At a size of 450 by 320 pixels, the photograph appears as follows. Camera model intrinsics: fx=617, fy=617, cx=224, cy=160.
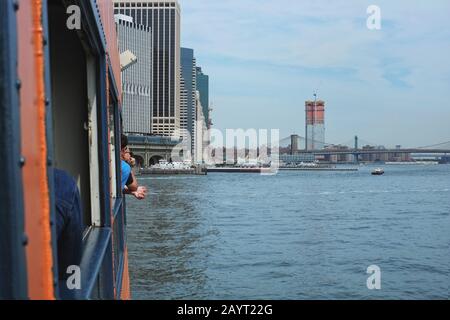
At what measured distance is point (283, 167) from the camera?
6885 inches

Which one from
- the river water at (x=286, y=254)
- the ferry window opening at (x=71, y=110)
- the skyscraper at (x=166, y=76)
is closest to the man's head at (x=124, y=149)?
the ferry window opening at (x=71, y=110)

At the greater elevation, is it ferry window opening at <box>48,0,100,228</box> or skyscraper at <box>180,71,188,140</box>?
skyscraper at <box>180,71,188,140</box>

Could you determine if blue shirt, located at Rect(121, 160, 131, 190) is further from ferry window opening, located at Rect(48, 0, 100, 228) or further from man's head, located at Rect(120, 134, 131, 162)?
ferry window opening, located at Rect(48, 0, 100, 228)

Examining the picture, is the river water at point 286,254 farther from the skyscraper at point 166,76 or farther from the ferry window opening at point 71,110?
the skyscraper at point 166,76

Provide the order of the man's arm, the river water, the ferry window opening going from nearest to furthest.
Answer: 1. the ferry window opening
2. the man's arm
3. the river water

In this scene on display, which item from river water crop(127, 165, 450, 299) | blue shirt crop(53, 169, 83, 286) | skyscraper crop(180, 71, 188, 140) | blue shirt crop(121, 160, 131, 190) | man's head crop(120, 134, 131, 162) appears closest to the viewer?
blue shirt crop(53, 169, 83, 286)

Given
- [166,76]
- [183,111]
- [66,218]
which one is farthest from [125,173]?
[183,111]

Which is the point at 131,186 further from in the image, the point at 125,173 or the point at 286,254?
the point at 286,254

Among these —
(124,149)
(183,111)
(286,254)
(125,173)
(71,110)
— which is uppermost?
(183,111)

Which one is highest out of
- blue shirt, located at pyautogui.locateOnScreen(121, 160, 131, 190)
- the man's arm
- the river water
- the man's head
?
the man's head

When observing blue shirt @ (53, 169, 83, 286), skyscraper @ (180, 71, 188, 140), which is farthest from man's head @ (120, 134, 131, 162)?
skyscraper @ (180, 71, 188, 140)

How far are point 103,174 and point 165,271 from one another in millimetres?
12002

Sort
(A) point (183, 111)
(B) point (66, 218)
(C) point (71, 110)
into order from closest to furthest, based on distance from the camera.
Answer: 1. (B) point (66, 218)
2. (C) point (71, 110)
3. (A) point (183, 111)
